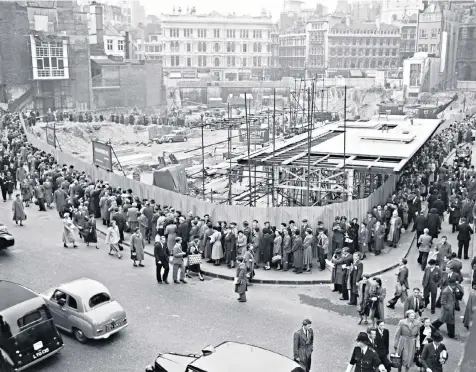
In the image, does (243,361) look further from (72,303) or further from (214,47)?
(214,47)

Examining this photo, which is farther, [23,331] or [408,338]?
[408,338]

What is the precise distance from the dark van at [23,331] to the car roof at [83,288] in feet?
3.83

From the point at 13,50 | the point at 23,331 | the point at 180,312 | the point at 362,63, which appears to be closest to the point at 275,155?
Answer: the point at 180,312

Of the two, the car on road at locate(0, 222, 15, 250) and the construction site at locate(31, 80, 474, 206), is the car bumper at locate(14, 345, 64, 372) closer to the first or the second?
the car on road at locate(0, 222, 15, 250)

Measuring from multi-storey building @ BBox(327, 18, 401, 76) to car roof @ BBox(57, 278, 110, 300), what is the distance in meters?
94.7

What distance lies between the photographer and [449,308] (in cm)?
1280

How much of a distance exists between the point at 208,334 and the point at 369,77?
81464 millimetres

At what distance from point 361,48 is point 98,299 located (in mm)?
99933

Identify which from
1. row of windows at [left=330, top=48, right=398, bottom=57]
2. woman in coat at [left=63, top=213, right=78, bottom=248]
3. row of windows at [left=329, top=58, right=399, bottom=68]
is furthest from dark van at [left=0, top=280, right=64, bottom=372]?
row of windows at [left=330, top=48, right=398, bottom=57]

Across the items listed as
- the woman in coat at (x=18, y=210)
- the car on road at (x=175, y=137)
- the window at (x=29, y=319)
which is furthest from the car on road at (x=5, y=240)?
the car on road at (x=175, y=137)

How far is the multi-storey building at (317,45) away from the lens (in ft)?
342

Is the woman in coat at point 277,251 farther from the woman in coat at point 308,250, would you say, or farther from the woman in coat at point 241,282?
the woman in coat at point 241,282

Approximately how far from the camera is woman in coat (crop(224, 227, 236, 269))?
17.5 metres

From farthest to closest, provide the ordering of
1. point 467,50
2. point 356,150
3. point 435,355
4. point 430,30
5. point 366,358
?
point 467,50 < point 430,30 < point 356,150 < point 435,355 < point 366,358
